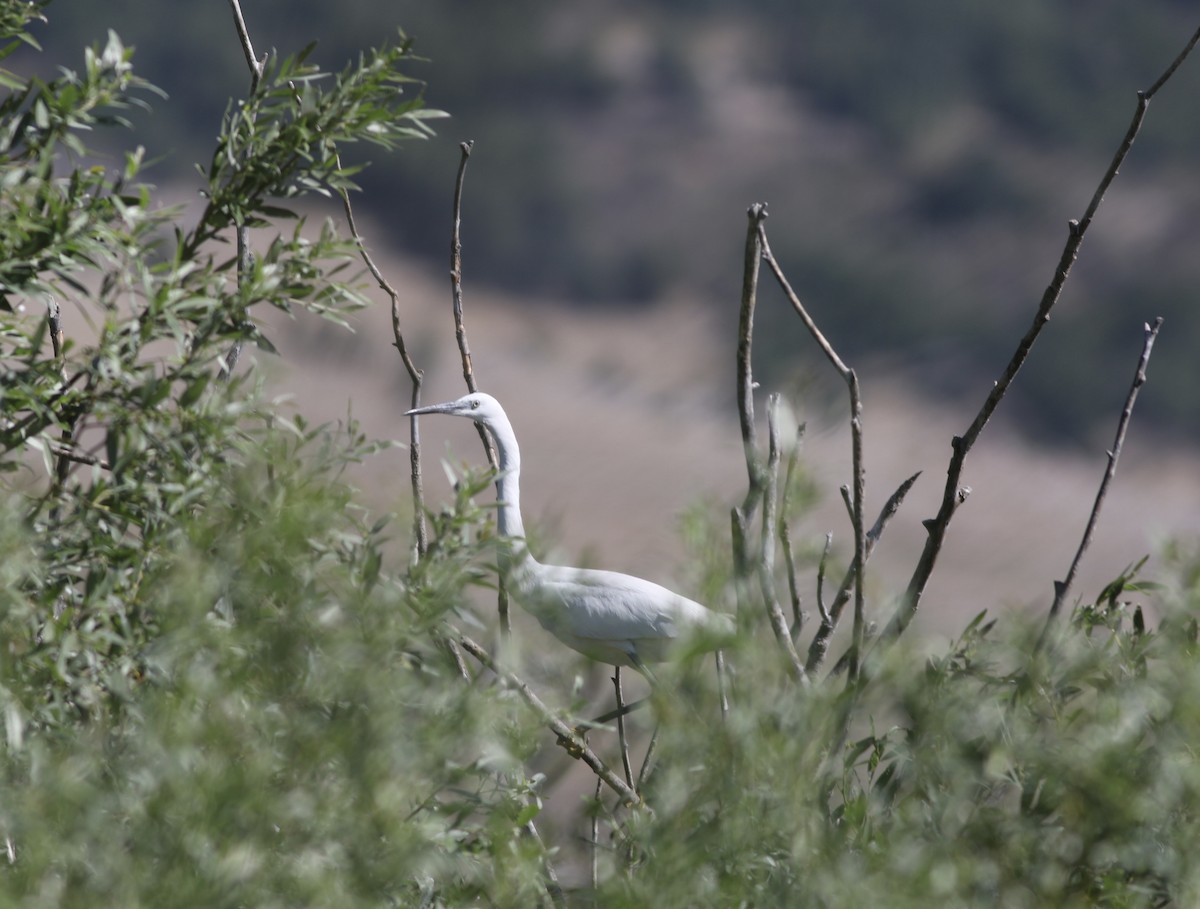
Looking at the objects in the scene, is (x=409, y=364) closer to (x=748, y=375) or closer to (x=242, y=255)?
(x=242, y=255)

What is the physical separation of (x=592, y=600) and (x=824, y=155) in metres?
22.8

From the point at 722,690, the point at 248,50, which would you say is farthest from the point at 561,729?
the point at 248,50

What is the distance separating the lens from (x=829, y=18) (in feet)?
86.8

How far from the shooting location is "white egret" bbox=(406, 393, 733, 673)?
125 inches

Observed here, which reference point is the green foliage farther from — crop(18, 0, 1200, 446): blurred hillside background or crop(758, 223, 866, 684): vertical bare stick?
crop(18, 0, 1200, 446): blurred hillside background

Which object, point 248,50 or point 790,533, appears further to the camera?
point 248,50

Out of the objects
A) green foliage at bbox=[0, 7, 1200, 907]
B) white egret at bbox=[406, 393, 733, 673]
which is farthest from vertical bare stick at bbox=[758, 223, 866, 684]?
white egret at bbox=[406, 393, 733, 673]

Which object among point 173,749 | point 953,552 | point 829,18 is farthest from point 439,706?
point 829,18

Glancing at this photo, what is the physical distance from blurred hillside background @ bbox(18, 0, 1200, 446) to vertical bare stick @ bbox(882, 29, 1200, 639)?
58.9 feet

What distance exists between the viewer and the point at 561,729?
194 cm

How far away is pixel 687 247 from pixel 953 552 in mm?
10100

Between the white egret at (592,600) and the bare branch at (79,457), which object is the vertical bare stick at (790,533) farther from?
the bare branch at (79,457)

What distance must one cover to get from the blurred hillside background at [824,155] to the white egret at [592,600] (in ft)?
54.9

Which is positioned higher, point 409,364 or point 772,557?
point 409,364
